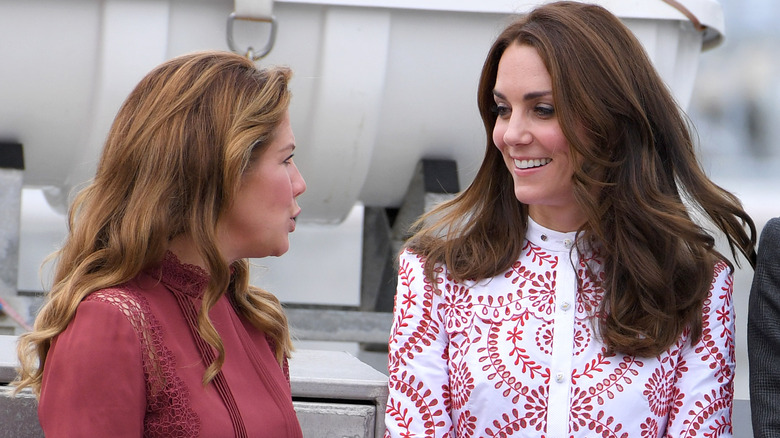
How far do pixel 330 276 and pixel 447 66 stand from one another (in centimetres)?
172

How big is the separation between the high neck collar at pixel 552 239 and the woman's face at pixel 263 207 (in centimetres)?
57

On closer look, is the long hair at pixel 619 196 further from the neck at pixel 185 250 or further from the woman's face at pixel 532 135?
the neck at pixel 185 250

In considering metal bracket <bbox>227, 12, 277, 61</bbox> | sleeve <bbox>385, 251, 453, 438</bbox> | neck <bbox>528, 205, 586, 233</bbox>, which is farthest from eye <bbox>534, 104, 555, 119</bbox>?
metal bracket <bbox>227, 12, 277, 61</bbox>

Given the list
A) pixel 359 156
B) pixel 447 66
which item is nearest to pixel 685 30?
pixel 447 66

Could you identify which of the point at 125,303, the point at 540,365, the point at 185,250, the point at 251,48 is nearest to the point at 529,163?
the point at 540,365

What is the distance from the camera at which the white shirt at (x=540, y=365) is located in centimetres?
196

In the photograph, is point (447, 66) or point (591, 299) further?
point (447, 66)

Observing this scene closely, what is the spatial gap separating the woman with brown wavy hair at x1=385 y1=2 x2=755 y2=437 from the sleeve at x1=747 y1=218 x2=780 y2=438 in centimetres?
8

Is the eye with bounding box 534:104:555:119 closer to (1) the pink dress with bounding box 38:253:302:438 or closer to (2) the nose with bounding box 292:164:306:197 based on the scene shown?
(2) the nose with bounding box 292:164:306:197

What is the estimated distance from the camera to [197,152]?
1621mm

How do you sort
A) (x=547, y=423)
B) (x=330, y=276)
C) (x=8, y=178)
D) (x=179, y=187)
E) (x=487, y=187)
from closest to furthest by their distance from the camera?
(x=179, y=187) < (x=547, y=423) < (x=487, y=187) < (x=8, y=178) < (x=330, y=276)

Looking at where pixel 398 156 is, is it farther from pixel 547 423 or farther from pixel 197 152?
pixel 197 152

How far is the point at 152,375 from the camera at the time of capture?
4.99 ft

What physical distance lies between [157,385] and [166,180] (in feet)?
0.98
